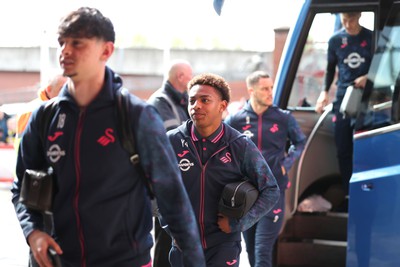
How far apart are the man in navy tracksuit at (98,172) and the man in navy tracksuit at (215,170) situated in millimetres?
1315

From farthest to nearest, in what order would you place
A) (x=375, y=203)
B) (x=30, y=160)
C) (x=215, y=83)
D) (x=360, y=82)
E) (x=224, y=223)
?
(x=360, y=82)
(x=375, y=203)
(x=215, y=83)
(x=224, y=223)
(x=30, y=160)

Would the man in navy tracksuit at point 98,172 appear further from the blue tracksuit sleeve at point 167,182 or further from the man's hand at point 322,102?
the man's hand at point 322,102

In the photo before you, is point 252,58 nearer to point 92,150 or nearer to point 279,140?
point 279,140

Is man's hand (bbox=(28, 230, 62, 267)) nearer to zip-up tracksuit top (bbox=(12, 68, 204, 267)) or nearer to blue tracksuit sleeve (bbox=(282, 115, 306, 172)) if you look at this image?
zip-up tracksuit top (bbox=(12, 68, 204, 267))

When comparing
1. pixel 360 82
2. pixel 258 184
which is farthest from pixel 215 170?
pixel 360 82

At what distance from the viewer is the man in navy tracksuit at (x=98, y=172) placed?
3168 millimetres

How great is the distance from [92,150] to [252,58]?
1308 inches

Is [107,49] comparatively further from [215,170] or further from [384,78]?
[384,78]

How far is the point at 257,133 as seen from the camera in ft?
22.7

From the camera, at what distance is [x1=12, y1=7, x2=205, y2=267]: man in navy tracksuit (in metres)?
3.17

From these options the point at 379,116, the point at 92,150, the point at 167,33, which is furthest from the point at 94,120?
the point at 167,33

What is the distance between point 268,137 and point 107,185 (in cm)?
385

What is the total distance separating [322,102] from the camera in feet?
25.5

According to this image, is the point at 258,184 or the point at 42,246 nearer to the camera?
the point at 42,246
